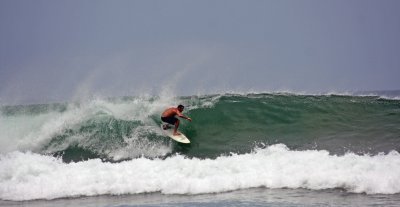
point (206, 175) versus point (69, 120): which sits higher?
point (69, 120)

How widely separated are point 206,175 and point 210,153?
3057 millimetres

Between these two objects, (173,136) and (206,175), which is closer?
(206,175)

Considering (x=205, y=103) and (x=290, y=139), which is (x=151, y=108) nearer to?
(x=205, y=103)

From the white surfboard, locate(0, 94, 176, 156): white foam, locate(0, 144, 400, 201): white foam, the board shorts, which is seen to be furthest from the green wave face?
locate(0, 144, 400, 201): white foam

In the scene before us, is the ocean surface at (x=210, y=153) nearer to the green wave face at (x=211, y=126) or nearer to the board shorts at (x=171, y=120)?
the green wave face at (x=211, y=126)

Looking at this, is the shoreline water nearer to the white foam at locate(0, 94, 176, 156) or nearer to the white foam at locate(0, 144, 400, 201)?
the white foam at locate(0, 144, 400, 201)

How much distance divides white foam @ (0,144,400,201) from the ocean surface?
1.0 inches

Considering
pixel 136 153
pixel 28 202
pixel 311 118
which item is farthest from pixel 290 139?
pixel 28 202

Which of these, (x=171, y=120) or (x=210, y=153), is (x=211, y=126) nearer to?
(x=171, y=120)

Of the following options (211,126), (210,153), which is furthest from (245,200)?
(211,126)

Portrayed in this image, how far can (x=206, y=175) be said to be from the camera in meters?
10.9

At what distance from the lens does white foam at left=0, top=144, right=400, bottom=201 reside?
9.72 meters

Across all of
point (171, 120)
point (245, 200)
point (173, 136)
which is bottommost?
point (245, 200)

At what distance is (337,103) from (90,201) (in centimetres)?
1157
